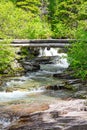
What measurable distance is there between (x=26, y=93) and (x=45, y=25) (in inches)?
1046

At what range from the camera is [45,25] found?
157ft

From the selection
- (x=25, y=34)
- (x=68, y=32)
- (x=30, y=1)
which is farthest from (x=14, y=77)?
(x=30, y=1)

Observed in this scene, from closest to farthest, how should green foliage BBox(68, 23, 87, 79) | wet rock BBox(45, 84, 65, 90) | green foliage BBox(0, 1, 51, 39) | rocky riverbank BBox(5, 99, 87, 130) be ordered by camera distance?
rocky riverbank BBox(5, 99, 87, 130) → wet rock BBox(45, 84, 65, 90) → green foliage BBox(68, 23, 87, 79) → green foliage BBox(0, 1, 51, 39)

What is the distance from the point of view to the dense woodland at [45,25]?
24.4m

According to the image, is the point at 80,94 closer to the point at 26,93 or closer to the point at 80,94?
the point at 80,94

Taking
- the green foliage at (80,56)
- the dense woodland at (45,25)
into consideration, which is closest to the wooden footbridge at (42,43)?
the dense woodland at (45,25)

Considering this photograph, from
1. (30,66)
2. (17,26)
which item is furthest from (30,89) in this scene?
(17,26)

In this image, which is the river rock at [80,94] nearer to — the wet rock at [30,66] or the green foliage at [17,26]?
the wet rock at [30,66]

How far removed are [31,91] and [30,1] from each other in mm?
31255

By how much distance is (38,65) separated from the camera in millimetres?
32188

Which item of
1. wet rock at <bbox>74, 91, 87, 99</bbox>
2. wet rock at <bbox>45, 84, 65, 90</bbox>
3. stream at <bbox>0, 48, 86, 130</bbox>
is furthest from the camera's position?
wet rock at <bbox>45, 84, 65, 90</bbox>

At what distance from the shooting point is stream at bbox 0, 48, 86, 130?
54.7 ft

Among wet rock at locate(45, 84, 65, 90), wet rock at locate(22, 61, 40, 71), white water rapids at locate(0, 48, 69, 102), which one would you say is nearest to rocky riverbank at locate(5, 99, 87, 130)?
white water rapids at locate(0, 48, 69, 102)

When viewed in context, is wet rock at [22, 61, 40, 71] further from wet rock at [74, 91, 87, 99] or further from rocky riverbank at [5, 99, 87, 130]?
rocky riverbank at [5, 99, 87, 130]
